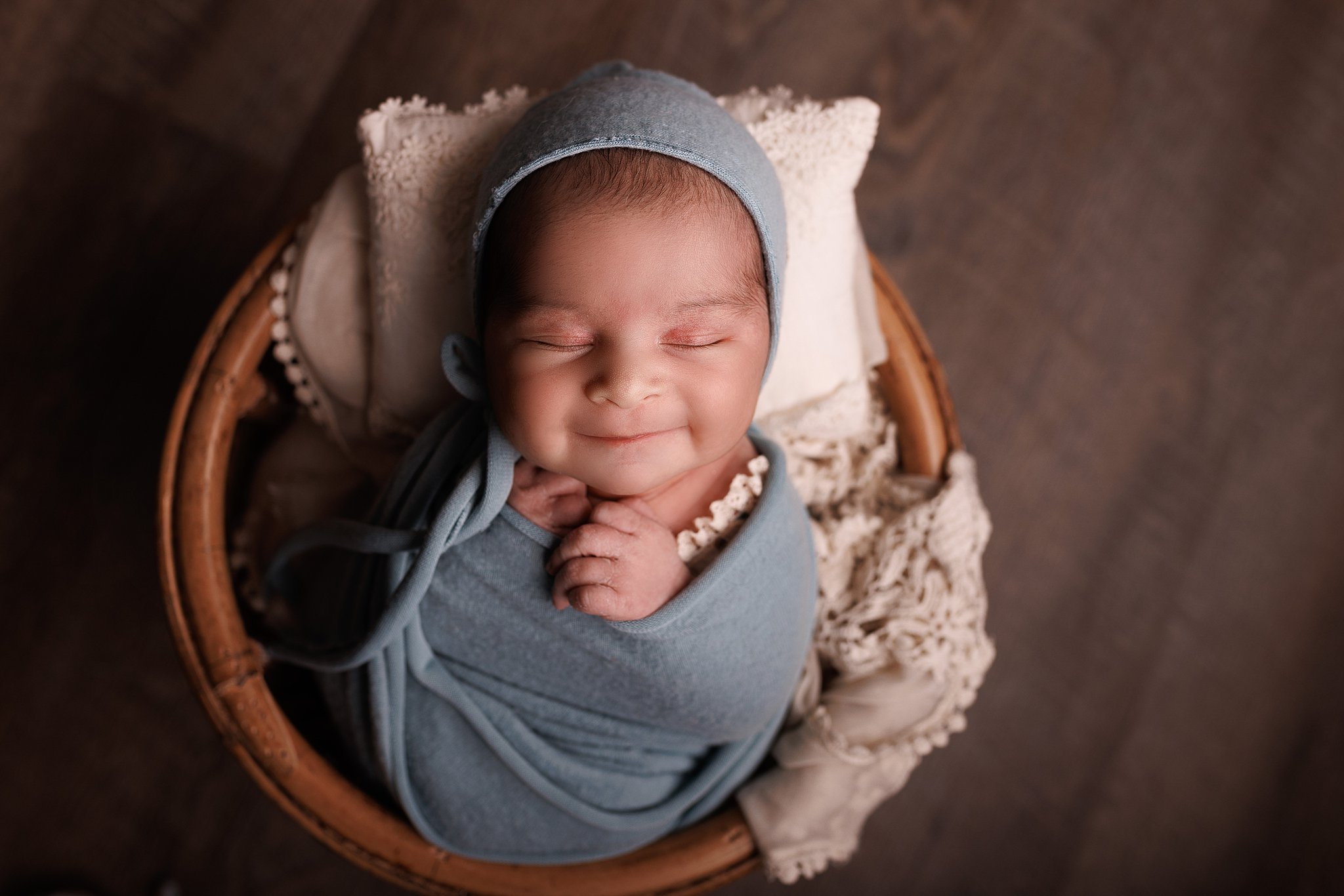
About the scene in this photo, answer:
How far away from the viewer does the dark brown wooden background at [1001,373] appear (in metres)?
1.52

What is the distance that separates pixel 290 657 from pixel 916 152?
1.43 metres

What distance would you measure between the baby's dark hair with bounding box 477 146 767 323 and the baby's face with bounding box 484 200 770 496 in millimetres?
10

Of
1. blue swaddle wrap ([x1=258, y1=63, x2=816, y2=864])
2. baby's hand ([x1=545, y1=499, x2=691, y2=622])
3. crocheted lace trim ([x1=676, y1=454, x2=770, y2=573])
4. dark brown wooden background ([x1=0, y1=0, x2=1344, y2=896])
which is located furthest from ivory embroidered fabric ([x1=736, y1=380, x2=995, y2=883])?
dark brown wooden background ([x1=0, y1=0, x2=1344, y2=896])

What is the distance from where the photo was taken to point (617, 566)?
94cm

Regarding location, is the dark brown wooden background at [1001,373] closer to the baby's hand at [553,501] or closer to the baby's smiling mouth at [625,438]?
the baby's hand at [553,501]

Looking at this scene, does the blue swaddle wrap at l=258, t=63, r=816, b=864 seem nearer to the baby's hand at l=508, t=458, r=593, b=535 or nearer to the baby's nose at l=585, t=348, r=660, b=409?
the baby's hand at l=508, t=458, r=593, b=535

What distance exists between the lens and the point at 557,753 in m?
1.10

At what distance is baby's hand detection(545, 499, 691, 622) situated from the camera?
0.93 m

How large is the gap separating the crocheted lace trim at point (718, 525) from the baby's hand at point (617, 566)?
0.15ft

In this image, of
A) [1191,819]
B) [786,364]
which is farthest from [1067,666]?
[786,364]

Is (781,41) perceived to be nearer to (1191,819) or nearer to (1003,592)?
(1003,592)

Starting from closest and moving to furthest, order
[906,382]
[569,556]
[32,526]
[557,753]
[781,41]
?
[569,556] < [557,753] < [906,382] < [32,526] < [781,41]

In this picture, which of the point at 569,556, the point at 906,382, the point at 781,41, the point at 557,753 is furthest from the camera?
the point at 781,41

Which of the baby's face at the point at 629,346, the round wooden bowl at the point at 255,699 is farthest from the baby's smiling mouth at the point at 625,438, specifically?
the round wooden bowl at the point at 255,699
